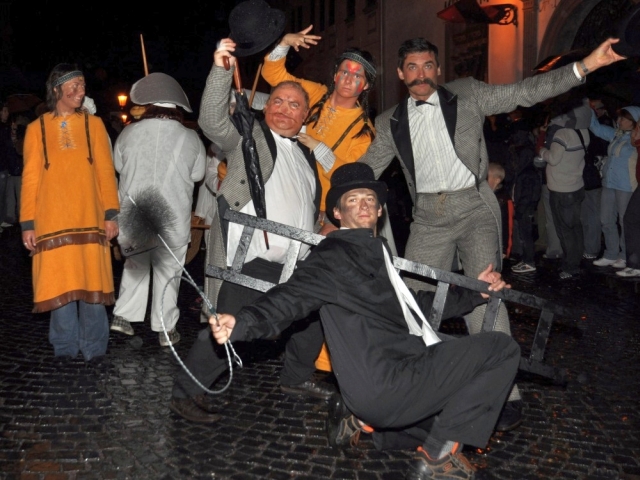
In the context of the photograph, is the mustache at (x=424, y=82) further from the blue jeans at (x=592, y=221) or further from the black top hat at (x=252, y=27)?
the blue jeans at (x=592, y=221)

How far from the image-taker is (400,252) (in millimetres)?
11977

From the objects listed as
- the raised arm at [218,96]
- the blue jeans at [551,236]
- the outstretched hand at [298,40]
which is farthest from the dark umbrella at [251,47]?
the blue jeans at [551,236]

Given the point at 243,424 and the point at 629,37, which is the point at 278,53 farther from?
the point at 243,424

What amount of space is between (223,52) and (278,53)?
129 centimetres

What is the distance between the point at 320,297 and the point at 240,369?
224 cm

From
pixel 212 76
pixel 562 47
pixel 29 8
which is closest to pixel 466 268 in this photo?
pixel 212 76

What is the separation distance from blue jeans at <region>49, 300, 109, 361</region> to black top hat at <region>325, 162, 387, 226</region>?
2.54m

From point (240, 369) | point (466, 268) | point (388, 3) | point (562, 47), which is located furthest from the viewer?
point (388, 3)

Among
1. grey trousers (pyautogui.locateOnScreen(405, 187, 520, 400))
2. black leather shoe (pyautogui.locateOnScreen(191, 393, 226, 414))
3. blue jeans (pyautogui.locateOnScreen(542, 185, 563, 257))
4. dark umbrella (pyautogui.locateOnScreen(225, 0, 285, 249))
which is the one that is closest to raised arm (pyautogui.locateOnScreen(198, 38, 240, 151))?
dark umbrella (pyautogui.locateOnScreen(225, 0, 285, 249))

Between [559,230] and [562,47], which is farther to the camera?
[562,47]

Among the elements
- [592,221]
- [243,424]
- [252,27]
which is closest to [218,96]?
[252,27]

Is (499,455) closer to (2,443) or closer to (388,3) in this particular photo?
(2,443)

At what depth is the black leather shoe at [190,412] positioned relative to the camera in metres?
4.68

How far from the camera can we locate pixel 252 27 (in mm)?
4727
